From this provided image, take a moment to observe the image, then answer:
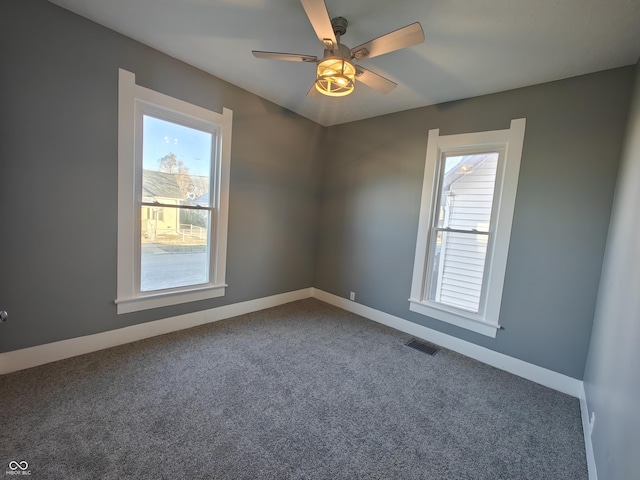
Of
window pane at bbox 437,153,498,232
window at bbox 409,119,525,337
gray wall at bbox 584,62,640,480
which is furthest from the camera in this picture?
window pane at bbox 437,153,498,232

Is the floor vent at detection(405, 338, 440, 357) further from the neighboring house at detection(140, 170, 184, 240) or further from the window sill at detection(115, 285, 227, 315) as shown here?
the neighboring house at detection(140, 170, 184, 240)

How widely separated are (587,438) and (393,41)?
9.30 feet

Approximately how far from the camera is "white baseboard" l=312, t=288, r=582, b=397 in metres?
2.34

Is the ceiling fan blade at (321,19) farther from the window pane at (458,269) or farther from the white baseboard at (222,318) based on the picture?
the white baseboard at (222,318)

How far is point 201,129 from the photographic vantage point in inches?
115

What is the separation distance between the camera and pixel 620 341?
1.46 metres

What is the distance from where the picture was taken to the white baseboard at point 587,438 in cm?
150

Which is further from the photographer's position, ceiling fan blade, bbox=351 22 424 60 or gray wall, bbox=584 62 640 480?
ceiling fan blade, bbox=351 22 424 60

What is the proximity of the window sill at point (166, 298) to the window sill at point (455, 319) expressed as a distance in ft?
7.77

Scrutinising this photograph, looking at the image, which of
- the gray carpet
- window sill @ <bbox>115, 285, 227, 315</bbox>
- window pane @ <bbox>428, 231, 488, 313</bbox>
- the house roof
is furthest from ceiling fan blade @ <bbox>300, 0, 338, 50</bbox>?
window sill @ <bbox>115, 285, 227, 315</bbox>

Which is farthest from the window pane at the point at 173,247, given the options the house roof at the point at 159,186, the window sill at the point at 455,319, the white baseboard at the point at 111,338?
the window sill at the point at 455,319

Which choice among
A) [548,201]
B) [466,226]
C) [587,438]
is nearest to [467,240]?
[466,226]

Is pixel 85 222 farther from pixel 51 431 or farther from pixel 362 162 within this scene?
pixel 362 162

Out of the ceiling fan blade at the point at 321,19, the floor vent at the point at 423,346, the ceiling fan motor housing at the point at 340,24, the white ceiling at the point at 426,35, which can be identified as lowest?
the floor vent at the point at 423,346
